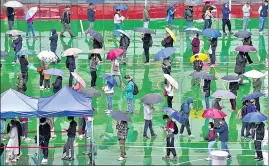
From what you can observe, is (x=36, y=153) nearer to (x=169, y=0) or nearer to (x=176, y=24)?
(x=176, y=24)

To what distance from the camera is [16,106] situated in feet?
92.6

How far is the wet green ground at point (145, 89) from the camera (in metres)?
30.0

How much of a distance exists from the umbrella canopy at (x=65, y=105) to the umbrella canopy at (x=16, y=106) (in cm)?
25

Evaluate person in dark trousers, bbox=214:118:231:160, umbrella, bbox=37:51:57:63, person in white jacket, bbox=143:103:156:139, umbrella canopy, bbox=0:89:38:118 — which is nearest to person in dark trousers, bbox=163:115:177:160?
person in dark trousers, bbox=214:118:231:160

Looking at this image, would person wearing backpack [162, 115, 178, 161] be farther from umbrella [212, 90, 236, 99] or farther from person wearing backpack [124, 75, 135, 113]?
person wearing backpack [124, 75, 135, 113]

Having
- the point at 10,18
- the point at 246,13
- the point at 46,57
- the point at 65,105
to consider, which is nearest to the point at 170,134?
the point at 65,105

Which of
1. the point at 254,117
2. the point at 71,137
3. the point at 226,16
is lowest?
the point at 71,137

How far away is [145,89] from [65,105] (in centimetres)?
964

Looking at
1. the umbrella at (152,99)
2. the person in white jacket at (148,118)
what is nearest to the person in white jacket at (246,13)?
the person in white jacket at (148,118)

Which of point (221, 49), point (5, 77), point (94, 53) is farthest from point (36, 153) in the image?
point (221, 49)

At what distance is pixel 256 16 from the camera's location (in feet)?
169

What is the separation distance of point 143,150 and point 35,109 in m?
4.31

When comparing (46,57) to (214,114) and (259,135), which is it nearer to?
(214,114)

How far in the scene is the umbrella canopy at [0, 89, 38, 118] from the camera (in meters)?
28.0
